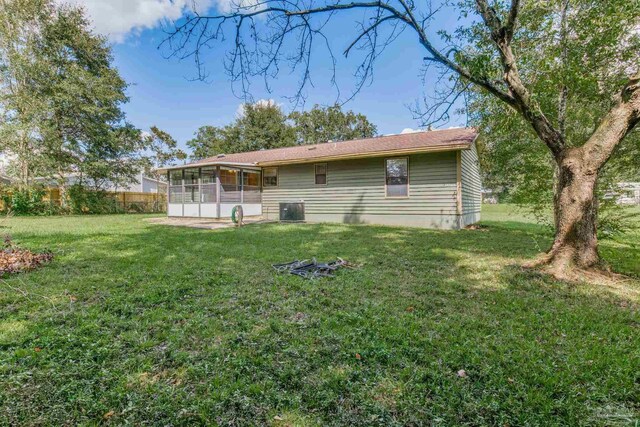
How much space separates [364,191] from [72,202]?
631 inches

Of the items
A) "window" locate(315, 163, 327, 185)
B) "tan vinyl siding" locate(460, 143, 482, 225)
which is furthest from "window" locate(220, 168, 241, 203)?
"tan vinyl siding" locate(460, 143, 482, 225)

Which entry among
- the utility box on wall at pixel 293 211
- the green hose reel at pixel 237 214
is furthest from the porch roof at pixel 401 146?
the green hose reel at pixel 237 214

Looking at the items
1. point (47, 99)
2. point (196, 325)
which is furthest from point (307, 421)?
point (47, 99)

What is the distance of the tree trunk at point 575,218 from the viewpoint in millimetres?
4273

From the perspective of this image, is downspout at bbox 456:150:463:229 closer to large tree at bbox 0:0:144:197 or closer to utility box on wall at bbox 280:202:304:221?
utility box on wall at bbox 280:202:304:221

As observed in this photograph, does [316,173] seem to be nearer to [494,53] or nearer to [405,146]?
[405,146]

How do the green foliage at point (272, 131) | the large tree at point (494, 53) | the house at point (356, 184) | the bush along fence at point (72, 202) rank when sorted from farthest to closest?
the green foliage at point (272, 131) → the bush along fence at point (72, 202) → the house at point (356, 184) → the large tree at point (494, 53)

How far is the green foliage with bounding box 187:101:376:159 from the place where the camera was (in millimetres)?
31672

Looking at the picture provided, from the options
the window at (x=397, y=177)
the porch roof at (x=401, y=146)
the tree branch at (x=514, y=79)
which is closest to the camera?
the tree branch at (x=514, y=79)

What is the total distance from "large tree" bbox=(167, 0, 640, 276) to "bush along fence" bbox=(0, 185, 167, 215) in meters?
15.2

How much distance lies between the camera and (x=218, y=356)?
2246mm

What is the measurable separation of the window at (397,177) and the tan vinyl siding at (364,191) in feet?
0.51

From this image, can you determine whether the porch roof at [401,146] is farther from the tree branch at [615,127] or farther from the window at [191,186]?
the tree branch at [615,127]

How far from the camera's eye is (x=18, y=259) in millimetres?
4609
